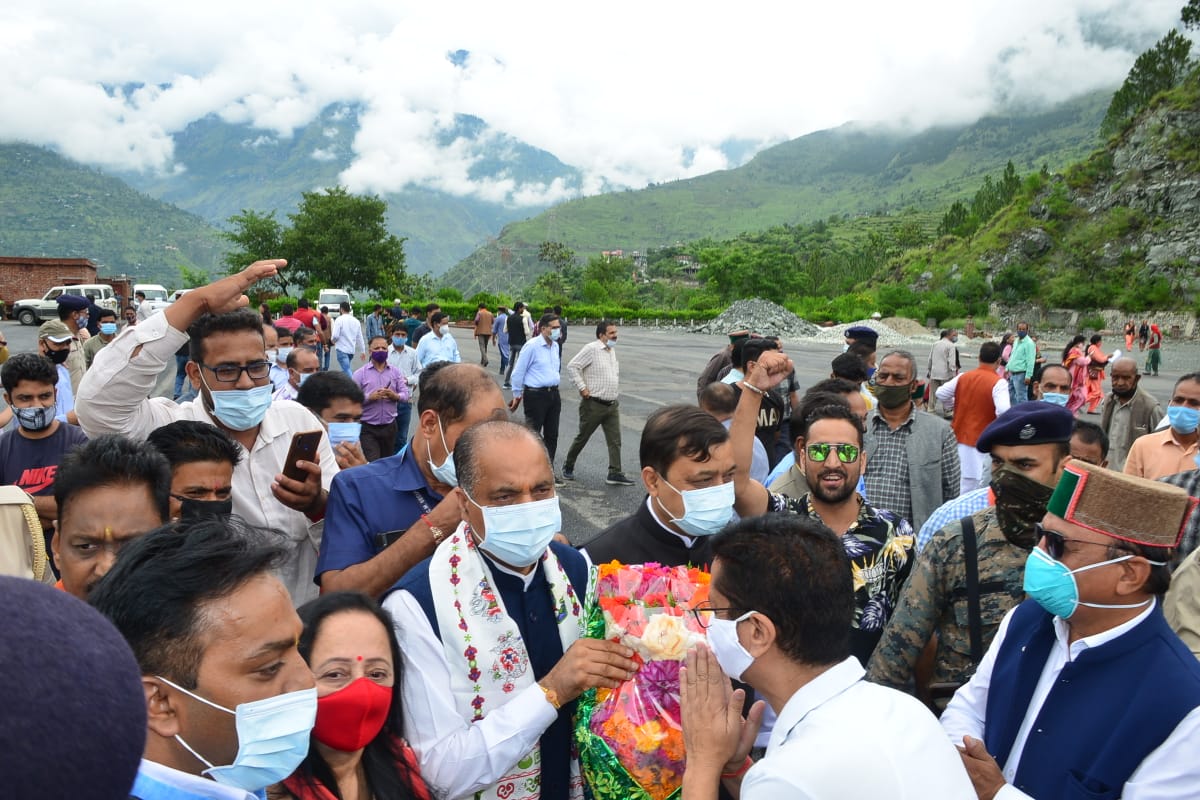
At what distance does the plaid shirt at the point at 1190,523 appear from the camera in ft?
11.9

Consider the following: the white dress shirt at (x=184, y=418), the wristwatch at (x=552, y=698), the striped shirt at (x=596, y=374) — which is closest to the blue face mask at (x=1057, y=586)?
the wristwatch at (x=552, y=698)

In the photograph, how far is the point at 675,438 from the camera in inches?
115

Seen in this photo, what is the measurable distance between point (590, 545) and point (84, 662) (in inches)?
88.7

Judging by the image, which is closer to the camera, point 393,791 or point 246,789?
point 246,789

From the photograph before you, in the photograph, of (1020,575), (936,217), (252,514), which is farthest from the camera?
(936,217)

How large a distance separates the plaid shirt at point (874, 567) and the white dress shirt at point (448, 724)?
4.47 feet

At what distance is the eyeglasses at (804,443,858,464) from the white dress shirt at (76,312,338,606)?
215cm

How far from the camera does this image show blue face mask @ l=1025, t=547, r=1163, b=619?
2.09m

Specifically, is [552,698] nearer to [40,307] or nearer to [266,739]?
[266,739]

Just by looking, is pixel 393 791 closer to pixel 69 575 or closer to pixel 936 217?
pixel 69 575

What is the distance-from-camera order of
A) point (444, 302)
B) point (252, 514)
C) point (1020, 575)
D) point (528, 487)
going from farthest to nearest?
point (444, 302), point (252, 514), point (1020, 575), point (528, 487)

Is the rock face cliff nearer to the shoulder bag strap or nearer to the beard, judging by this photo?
the beard

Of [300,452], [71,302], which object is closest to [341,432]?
[300,452]

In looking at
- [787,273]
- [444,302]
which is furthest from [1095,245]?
[444,302]
